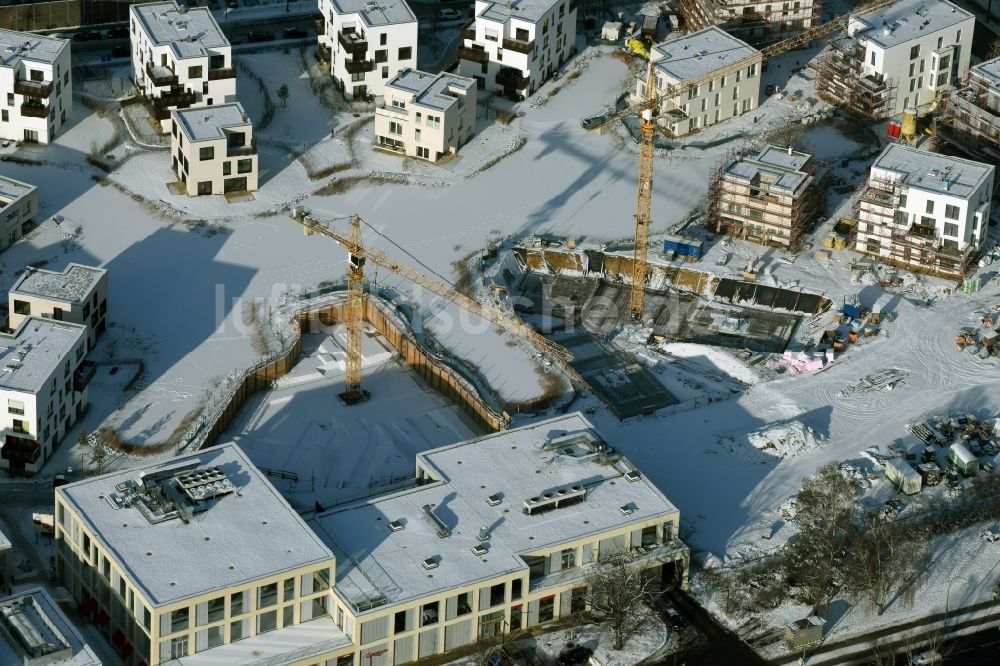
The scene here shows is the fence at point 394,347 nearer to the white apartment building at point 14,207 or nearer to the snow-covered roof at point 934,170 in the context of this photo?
the white apartment building at point 14,207

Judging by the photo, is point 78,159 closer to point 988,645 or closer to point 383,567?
point 383,567

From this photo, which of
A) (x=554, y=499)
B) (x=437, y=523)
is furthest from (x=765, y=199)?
(x=437, y=523)

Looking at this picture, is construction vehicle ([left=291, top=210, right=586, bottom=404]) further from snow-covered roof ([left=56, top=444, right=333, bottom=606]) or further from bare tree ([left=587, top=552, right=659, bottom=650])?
bare tree ([left=587, top=552, right=659, bottom=650])

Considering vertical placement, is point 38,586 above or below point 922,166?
below

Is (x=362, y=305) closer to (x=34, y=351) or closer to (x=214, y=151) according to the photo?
(x=214, y=151)

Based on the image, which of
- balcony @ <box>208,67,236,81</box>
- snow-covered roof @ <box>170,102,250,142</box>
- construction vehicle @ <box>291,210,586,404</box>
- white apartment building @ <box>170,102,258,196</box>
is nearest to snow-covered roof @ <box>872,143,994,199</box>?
construction vehicle @ <box>291,210,586,404</box>

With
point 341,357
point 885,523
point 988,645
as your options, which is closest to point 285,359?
point 341,357
